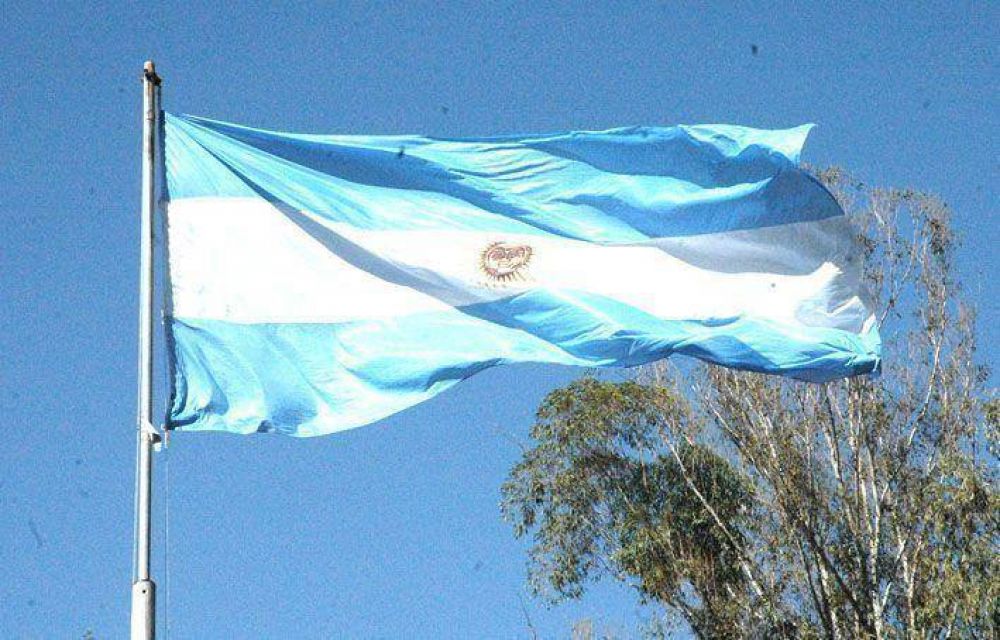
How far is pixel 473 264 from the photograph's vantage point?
39.0 feet

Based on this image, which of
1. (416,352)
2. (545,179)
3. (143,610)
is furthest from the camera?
(545,179)

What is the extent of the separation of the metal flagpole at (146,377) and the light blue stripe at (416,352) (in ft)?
1.65

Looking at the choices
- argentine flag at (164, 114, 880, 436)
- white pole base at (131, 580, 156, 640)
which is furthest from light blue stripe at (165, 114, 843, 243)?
white pole base at (131, 580, 156, 640)

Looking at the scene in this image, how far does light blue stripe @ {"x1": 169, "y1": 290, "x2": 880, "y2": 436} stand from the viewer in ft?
35.3

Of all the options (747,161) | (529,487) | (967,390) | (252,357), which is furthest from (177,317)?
(529,487)

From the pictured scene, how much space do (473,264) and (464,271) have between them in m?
0.08

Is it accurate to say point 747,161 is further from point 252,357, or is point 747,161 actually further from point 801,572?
point 801,572

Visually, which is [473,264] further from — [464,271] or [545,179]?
[545,179]

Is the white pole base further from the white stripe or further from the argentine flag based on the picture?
the white stripe

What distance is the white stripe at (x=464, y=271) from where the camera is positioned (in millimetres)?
11297

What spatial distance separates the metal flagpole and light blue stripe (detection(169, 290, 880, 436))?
503 millimetres

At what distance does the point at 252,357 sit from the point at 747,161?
3623 mm

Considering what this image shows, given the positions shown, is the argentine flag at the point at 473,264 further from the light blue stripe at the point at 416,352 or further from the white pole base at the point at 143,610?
the white pole base at the point at 143,610

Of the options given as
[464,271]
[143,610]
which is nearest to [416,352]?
[464,271]
